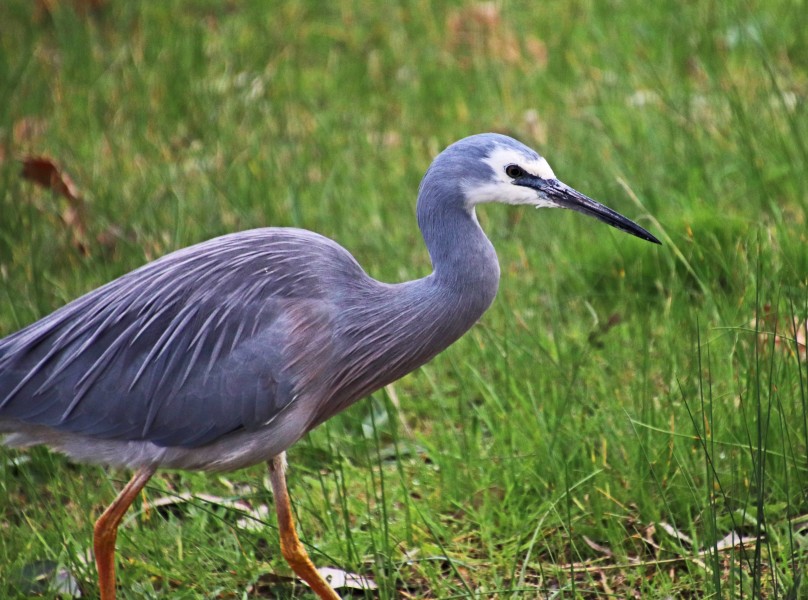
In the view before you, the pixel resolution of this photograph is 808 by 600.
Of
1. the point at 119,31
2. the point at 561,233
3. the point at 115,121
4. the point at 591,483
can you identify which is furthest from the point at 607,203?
the point at 119,31

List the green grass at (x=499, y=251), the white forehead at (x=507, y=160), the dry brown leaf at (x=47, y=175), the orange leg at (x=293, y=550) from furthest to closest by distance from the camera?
the dry brown leaf at (x=47, y=175), the green grass at (x=499, y=251), the orange leg at (x=293, y=550), the white forehead at (x=507, y=160)

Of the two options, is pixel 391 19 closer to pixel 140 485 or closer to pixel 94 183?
pixel 94 183

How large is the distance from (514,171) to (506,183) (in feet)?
0.15

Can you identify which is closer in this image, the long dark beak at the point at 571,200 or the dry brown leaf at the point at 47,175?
the long dark beak at the point at 571,200

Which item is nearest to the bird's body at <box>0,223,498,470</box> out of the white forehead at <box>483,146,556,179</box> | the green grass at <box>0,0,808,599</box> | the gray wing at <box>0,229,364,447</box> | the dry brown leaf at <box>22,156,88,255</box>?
the gray wing at <box>0,229,364,447</box>

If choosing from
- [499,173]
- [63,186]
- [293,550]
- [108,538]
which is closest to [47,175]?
[63,186]

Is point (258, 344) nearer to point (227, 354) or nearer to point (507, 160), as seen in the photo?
point (227, 354)

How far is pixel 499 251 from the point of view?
5.34 m

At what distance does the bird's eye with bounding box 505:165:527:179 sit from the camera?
11.3ft

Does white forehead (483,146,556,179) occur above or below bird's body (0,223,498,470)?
above

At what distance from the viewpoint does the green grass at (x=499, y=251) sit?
362cm

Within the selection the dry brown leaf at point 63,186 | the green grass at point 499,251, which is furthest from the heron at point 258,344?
the dry brown leaf at point 63,186

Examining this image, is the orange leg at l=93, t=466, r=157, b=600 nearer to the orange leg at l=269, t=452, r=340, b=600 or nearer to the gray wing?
the gray wing

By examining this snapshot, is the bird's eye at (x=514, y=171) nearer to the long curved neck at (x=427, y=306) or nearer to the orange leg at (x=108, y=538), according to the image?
the long curved neck at (x=427, y=306)
